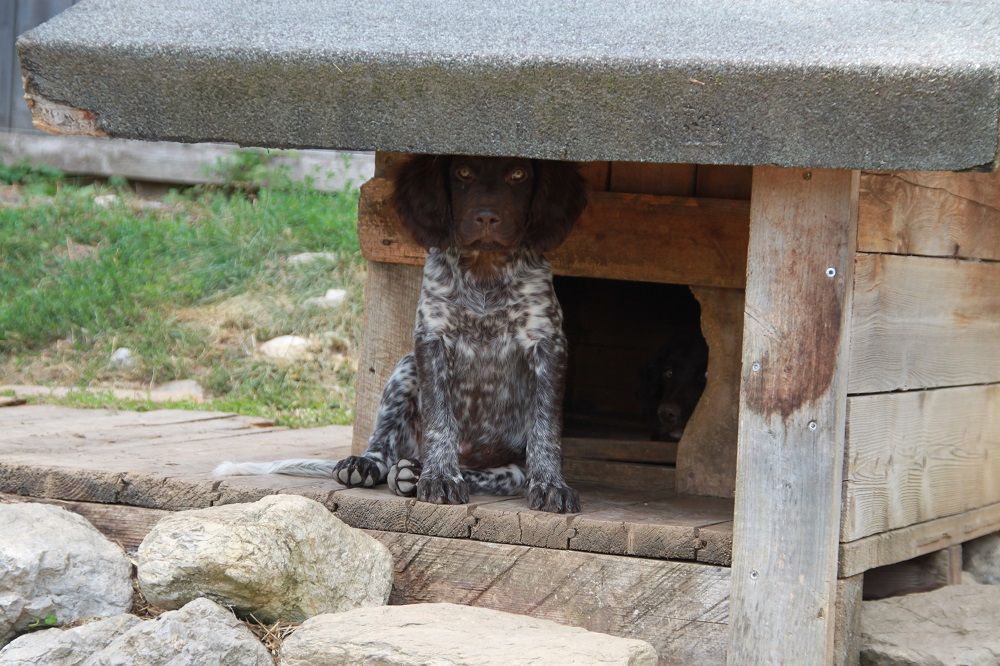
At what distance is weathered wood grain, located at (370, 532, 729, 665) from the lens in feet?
12.4

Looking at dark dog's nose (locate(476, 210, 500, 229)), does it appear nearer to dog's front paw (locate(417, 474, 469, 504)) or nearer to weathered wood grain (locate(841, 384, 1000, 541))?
dog's front paw (locate(417, 474, 469, 504))

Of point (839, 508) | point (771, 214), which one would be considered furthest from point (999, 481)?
point (771, 214)

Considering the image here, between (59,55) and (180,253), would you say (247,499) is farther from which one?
(180,253)

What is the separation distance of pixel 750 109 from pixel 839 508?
106 cm

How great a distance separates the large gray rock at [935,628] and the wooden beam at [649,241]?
1.19 meters

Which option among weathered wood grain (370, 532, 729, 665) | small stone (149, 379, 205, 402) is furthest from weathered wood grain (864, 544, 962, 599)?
small stone (149, 379, 205, 402)

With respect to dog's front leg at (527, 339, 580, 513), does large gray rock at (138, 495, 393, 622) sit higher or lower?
lower

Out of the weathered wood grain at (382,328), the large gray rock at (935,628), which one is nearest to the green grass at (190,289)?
the weathered wood grain at (382,328)

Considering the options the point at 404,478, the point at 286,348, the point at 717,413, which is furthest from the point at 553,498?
the point at 286,348

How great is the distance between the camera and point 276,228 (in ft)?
31.3

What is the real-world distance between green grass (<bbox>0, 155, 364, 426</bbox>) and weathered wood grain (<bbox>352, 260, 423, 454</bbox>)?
5.98ft

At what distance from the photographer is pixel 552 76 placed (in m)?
3.36

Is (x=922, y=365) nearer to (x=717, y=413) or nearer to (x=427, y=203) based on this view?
(x=717, y=413)

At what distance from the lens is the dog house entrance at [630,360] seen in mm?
5895
